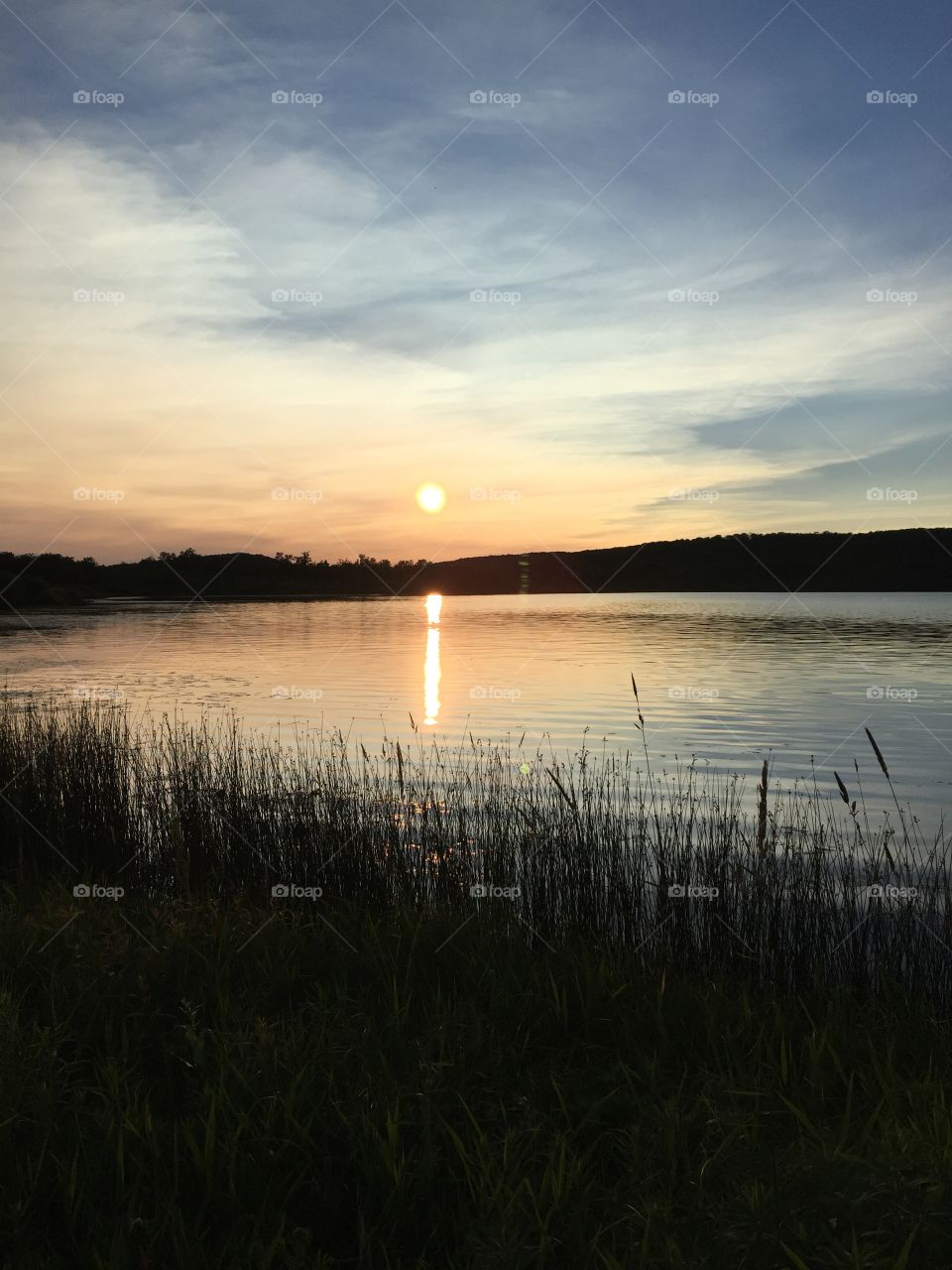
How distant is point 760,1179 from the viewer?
127 inches

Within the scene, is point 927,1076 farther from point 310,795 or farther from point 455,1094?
point 310,795

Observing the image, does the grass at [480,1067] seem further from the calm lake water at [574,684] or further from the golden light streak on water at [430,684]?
the golden light streak on water at [430,684]

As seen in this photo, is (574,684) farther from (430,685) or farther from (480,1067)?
(480,1067)

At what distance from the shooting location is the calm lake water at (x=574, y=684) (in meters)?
16.3

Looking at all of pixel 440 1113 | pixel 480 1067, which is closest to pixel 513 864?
pixel 480 1067

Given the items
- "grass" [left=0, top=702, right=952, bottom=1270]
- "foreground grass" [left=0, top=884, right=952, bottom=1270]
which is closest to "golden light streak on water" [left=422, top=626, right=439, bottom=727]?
"grass" [left=0, top=702, right=952, bottom=1270]

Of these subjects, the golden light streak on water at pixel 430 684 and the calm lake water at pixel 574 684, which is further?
the golden light streak on water at pixel 430 684

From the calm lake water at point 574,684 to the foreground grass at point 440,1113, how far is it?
448cm

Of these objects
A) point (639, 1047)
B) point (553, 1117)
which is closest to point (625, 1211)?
point (553, 1117)

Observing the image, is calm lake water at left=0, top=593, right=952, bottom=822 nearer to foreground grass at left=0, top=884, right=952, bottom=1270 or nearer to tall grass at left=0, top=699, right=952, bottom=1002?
tall grass at left=0, top=699, right=952, bottom=1002

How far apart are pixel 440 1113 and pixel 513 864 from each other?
11.9 ft

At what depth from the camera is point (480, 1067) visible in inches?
161

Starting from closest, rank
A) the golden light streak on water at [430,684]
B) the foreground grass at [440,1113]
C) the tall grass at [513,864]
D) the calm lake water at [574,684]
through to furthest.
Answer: the foreground grass at [440,1113]
the tall grass at [513,864]
the calm lake water at [574,684]
the golden light streak on water at [430,684]

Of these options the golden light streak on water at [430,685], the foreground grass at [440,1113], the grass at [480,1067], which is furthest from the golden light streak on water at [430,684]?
the foreground grass at [440,1113]
